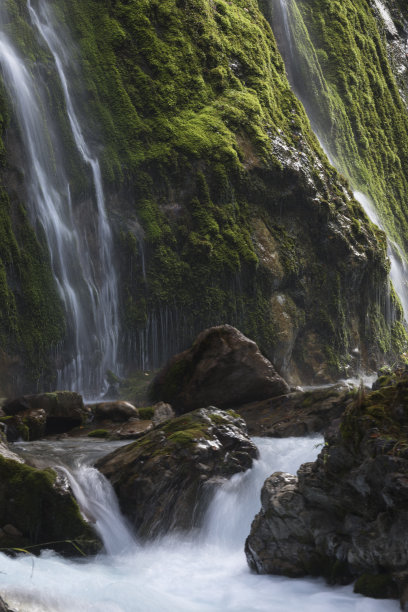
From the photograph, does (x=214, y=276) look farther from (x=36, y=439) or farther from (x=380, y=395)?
(x=380, y=395)

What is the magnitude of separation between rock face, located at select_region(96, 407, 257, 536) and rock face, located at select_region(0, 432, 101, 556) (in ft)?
2.56

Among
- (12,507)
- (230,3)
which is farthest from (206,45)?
(12,507)

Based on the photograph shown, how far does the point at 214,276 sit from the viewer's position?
61.0ft

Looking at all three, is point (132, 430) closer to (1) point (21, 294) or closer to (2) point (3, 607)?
(1) point (21, 294)

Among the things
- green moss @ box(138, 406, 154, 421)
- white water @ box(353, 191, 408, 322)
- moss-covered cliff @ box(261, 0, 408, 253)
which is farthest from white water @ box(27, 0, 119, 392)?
white water @ box(353, 191, 408, 322)

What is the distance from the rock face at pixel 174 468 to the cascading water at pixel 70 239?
7085mm

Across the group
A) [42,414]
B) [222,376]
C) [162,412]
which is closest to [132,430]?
[162,412]

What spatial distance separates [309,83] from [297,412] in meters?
22.7

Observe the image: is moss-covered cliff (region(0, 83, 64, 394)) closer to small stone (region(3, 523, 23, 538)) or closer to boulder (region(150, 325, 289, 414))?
boulder (region(150, 325, 289, 414))

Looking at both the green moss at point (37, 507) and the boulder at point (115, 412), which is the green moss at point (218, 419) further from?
the boulder at point (115, 412)

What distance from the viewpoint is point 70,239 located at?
53.5 ft

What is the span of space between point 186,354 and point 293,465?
4.96 metres

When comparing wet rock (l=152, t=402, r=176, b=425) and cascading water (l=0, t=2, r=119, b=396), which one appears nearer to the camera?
wet rock (l=152, t=402, r=176, b=425)

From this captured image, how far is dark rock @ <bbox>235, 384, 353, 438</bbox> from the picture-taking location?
10859mm
